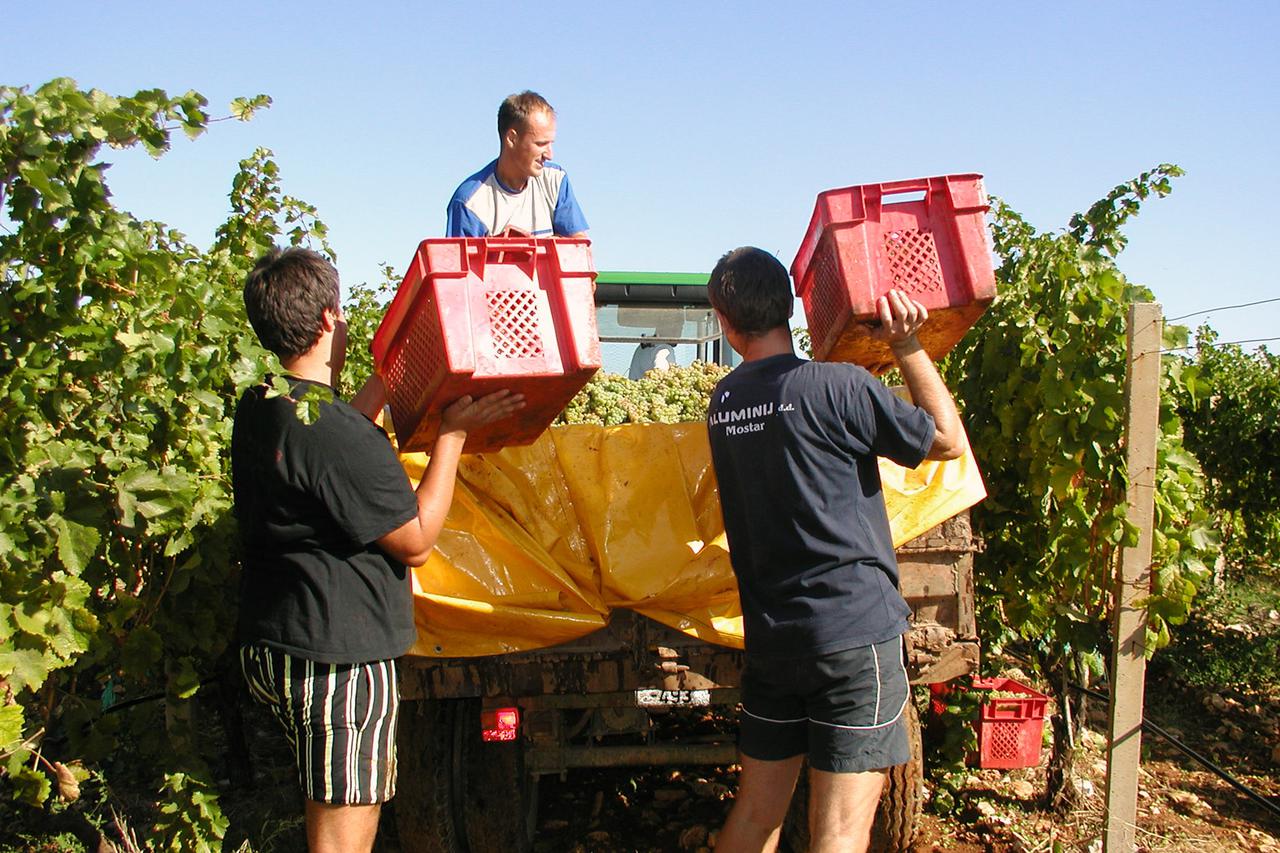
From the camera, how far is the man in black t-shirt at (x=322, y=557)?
7.97 feet

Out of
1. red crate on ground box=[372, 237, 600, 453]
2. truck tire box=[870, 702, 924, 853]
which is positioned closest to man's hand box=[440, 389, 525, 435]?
red crate on ground box=[372, 237, 600, 453]

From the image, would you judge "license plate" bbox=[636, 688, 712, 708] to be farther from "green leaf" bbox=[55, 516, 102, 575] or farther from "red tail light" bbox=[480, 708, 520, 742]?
"green leaf" bbox=[55, 516, 102, 575]

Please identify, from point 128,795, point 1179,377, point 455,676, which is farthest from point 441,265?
point 128,795

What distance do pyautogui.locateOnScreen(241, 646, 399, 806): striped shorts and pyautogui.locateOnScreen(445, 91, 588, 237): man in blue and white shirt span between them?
6.34ft

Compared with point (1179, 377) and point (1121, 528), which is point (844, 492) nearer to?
point (1121, 528)

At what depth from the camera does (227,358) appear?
3.01 metres

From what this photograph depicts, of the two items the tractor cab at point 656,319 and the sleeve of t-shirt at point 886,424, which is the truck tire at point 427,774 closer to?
the sleeve of t-shirt at point 886,424

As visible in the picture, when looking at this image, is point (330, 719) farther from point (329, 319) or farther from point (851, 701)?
point (851, 701)

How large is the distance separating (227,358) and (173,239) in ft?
1.23

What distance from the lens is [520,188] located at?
13.8ft

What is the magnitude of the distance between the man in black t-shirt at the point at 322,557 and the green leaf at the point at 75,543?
35 cm

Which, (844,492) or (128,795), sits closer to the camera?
(844,492)

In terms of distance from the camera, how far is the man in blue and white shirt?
156 inches

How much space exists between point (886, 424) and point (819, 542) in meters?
0.32
